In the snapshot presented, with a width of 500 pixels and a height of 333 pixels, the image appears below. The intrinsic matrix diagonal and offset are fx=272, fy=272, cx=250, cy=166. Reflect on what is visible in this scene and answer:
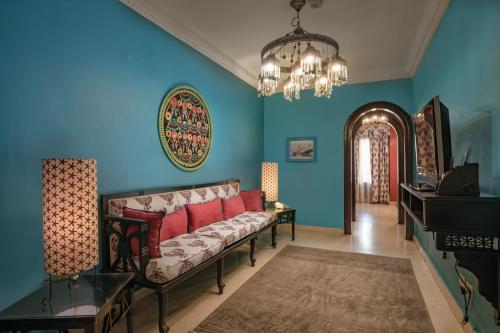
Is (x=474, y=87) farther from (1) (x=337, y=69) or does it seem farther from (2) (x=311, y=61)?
(2) (x=311, y=61)

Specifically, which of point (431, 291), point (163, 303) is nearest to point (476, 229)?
point (431, 291)

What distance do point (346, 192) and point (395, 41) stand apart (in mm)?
2680

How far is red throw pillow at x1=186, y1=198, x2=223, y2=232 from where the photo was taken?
3188 mm

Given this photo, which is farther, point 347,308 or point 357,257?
point 357,257

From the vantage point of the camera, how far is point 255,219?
3.83 meters

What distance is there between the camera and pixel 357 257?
13.0 ft

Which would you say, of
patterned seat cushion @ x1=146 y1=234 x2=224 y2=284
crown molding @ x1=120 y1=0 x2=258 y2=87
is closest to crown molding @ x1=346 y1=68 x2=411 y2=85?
crown molding @ x1=120 y1=0 x2=258 y2=87

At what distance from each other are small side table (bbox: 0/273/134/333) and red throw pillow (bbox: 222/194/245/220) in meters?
2.03

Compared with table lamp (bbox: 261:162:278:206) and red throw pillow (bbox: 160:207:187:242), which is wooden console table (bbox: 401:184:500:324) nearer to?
red throw pillow (bbox: 160:207:187:242)

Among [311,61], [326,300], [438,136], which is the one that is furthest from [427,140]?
[326,300]

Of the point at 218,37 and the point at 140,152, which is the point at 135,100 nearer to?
the point at 140,152

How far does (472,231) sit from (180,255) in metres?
2.08

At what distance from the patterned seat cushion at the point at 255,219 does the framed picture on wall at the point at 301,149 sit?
1770 millimetres

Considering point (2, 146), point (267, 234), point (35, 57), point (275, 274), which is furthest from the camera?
point (267, 234)
